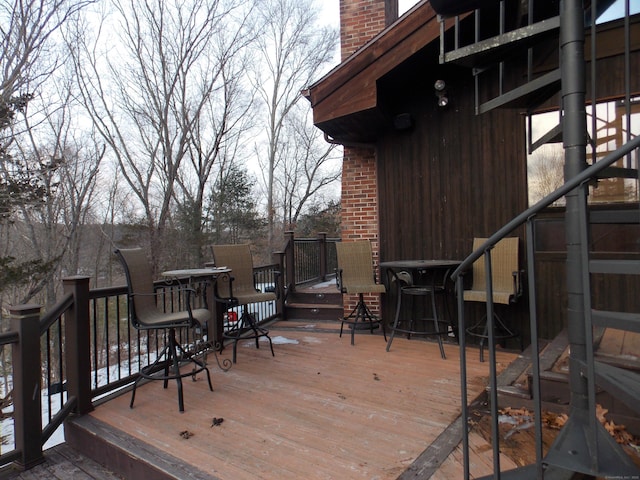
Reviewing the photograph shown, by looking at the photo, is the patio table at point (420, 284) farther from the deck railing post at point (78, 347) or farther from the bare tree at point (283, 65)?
the bare tree at point (283, 65)

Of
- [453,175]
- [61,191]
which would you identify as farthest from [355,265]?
[61,191]

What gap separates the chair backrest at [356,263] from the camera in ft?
13.9

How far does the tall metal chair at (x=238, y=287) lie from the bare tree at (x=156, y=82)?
28.3 ft

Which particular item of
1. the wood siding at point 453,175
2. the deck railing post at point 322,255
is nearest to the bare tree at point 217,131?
the deck railing post at point 322,255

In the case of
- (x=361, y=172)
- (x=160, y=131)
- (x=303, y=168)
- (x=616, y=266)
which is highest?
(x=160, y=131)

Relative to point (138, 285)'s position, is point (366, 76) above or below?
above

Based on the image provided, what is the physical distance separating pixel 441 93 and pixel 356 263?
1.99m

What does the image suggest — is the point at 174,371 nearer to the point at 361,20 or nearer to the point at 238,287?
the point at 238,287

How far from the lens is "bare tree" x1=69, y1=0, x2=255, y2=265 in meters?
11.2

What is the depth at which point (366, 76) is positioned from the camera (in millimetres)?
3746

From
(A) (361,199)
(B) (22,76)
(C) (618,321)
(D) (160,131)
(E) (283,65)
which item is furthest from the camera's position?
(E) (283,65)

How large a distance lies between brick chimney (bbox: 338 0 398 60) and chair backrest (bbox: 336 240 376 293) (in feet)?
8.00

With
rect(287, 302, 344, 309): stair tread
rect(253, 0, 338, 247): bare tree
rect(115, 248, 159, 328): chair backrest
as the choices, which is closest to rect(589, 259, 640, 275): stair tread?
rect(115, 248, 159, 328): chair backrest

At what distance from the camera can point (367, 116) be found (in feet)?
12.8
